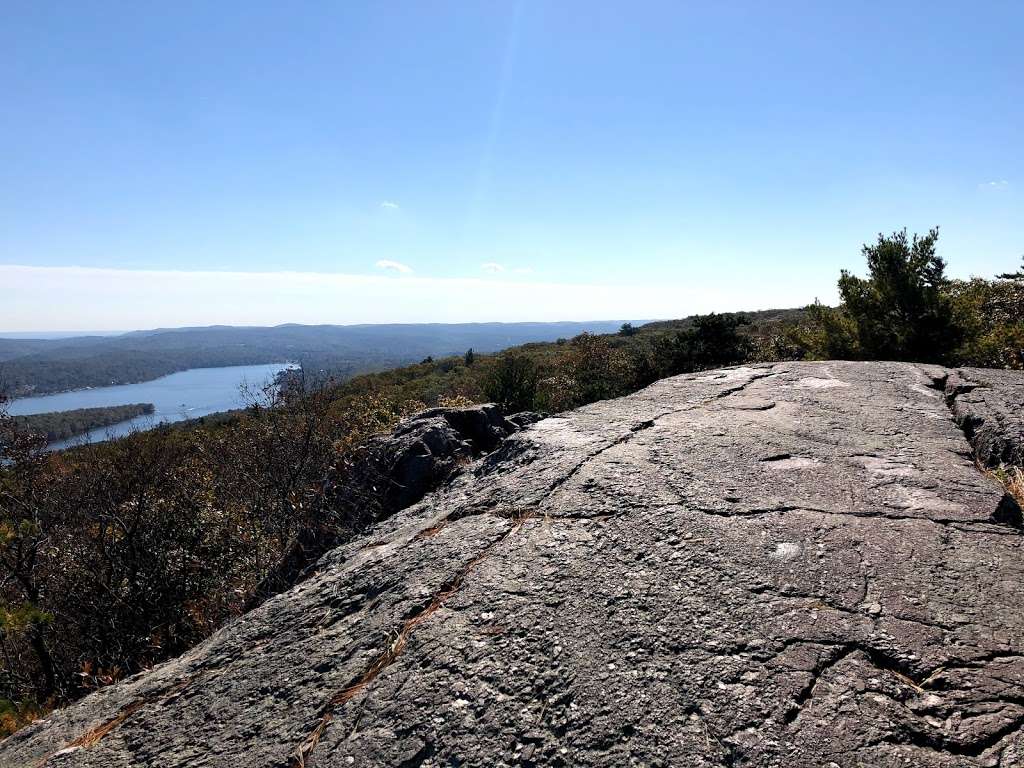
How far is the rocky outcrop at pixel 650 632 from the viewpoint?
1.68m

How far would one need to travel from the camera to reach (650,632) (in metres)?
2.06

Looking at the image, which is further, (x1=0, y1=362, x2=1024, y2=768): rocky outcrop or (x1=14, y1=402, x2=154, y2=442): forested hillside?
(x1=14, y1=402, x2=154, y2=442): forested hillside

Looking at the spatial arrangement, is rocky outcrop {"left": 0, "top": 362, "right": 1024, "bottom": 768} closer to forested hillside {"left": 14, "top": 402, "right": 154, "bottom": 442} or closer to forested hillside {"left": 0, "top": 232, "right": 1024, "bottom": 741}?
forested hillside {"left": 0, "top": 232, "right": 1024, "bottom": 741}

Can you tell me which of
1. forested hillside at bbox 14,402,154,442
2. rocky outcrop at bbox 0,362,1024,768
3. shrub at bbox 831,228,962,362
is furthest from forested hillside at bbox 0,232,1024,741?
forested hillside at bbox 14,402,154,442

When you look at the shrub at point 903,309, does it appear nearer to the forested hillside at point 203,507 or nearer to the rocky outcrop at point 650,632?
the forested hillside at point 203,507

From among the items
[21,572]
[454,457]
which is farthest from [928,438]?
[21,572]

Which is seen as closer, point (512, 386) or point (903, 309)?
point (903, 309)

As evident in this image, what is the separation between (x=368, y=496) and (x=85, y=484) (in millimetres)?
8608

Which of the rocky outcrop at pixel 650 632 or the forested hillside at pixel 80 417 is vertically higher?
the rocky outcrop at pixel 650 632

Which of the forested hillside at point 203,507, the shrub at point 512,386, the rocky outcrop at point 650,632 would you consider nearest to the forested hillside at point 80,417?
the forested hillside at point 203,507

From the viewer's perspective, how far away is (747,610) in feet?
6.83

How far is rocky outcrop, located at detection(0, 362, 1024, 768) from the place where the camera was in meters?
1.68

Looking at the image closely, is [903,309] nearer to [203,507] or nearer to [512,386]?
[512,386]

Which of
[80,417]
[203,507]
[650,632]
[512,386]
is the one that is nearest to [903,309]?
[512,386]
